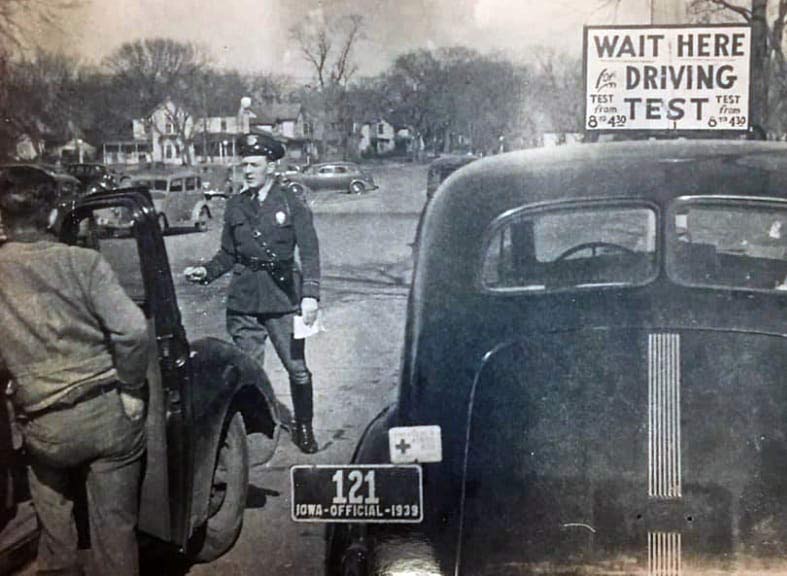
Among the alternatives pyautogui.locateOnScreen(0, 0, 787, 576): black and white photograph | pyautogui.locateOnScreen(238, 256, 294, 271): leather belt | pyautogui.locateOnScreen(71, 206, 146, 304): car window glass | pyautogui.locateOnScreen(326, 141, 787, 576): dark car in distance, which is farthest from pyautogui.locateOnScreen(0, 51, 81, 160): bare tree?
pyautogui.locateOnScreen(326, 141, 787, 576): dark car in distance

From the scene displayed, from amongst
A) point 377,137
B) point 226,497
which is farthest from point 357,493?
point 377,137

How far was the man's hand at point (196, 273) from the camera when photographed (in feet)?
8.29

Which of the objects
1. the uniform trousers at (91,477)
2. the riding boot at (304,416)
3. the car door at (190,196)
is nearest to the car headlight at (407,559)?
the riding boot at (304,416)

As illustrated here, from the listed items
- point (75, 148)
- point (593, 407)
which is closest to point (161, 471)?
point (75, 148)

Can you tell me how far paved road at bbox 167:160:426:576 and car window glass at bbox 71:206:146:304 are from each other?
105 millimetres

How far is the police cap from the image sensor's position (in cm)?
Answer: 250

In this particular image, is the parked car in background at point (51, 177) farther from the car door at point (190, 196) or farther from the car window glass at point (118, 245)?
the car door at point (190, 196)

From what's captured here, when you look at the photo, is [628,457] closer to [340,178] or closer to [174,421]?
[340,178]

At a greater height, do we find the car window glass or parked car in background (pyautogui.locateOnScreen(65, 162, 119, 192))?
parked car in background (pyautogui.locateOnScreen(65, 162, 119, 192))

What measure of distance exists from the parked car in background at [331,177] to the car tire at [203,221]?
0.83ft

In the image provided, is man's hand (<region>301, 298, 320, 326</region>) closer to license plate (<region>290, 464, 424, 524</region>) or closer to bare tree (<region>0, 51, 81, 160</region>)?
license plate (<region>290, 464, 424, 524</region>)

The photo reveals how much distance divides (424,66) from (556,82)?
14.3 inches

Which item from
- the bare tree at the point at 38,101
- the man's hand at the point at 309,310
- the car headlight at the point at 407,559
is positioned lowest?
the car headlight at the point at 407,559

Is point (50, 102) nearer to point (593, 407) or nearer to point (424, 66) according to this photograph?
point (424, 66)
